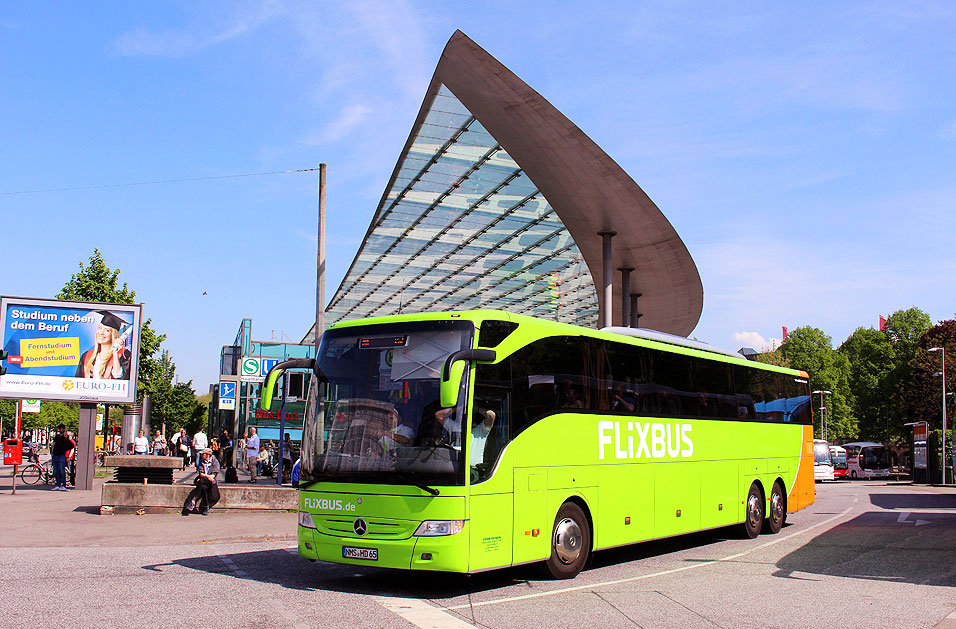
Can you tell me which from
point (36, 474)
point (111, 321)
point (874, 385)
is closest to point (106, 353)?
point (111, 321)

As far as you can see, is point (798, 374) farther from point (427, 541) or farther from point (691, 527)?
point (427, 541)

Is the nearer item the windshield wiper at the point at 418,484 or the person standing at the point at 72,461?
the windshield wiper at the point at 418,484

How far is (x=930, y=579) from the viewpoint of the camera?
36.2 ft

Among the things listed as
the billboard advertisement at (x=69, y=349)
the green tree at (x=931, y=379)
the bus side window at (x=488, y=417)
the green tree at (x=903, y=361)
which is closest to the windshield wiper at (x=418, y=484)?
the bus side window at (x=488, y=417)

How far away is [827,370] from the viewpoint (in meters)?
88.5

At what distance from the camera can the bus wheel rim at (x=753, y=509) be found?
15879 millimetres

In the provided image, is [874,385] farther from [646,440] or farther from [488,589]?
[488,589]

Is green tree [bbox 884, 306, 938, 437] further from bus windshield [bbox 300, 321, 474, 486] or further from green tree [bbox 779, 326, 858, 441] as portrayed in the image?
bus windshield [bbox 300, 321, 474, 486]

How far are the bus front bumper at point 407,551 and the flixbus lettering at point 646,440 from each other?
9.77 feet

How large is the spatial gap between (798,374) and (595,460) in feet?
30.1

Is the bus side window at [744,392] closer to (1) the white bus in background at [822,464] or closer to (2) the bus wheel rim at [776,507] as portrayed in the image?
(2) the bus wheel rim at [776,507]

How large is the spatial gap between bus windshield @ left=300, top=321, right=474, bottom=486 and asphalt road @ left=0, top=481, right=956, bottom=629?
1.27 meters

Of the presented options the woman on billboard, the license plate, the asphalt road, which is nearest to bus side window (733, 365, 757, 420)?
the asphalt road

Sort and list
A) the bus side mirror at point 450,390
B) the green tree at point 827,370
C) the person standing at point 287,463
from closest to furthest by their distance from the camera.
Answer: the bus side mirror at point 450,390 → the person standing at point 287,463 → the green tree at point 827,370
